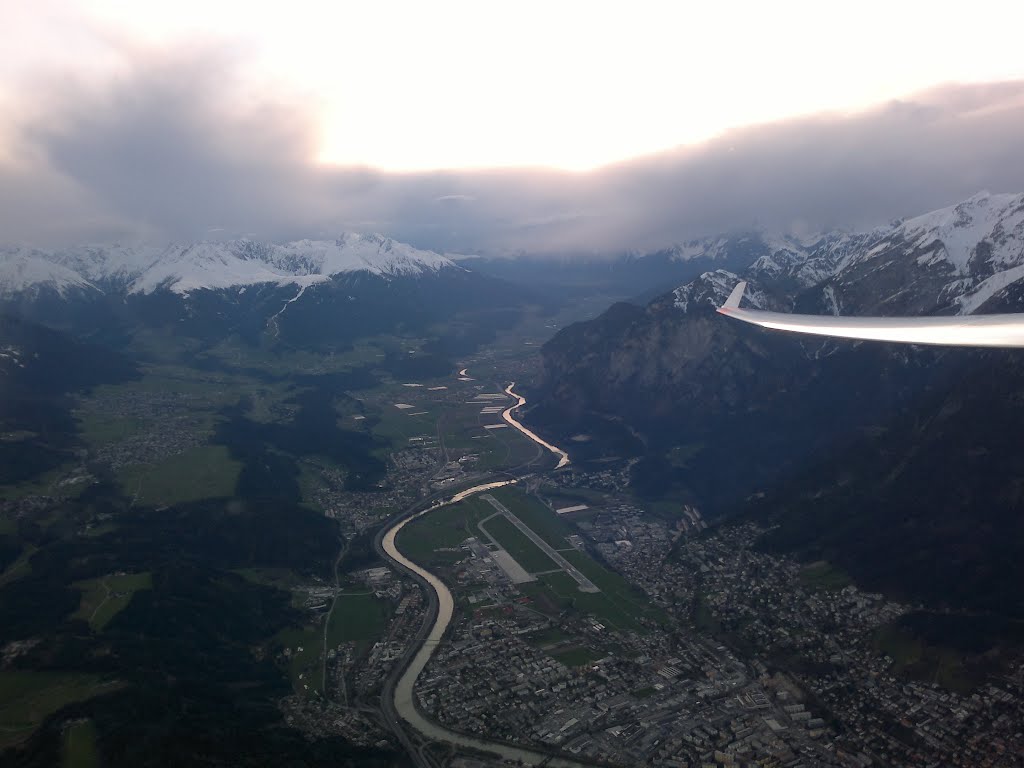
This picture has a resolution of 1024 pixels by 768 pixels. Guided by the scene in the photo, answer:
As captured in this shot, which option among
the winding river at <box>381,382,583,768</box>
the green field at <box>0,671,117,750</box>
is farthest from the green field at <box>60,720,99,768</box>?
the winding river at <box>381,382,583,768</box>

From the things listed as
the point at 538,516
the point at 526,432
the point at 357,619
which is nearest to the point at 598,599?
the point at 357,619

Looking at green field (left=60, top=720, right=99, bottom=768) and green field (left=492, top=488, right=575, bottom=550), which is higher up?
green field (left=60, top=720, right=99, bottom=768)

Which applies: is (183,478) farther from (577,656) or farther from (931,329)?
(931,329)

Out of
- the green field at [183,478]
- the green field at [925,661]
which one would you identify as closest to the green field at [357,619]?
the green field at [183,478]

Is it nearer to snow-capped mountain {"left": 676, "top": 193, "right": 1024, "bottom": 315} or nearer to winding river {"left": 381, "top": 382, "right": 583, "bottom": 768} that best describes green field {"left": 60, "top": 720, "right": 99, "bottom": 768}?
winding river {"left": 381, "top": 382, "right": 583, "bottom": 768}

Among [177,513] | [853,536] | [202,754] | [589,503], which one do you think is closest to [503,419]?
[589,503]

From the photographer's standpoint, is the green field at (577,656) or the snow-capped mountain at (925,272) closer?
the green field at (577,656)

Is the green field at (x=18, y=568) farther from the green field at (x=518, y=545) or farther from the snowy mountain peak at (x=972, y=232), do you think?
the snowy mountain peak at (x=972, y=232)
